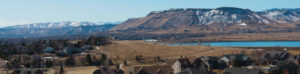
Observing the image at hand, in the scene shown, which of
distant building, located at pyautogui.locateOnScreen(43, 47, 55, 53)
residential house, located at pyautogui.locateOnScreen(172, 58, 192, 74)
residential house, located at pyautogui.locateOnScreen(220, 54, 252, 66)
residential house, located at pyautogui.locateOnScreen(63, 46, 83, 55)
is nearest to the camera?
residential house, located at pyautogui.locateOnScreen(172, 58, 192, 74)

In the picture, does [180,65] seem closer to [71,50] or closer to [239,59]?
[239,59]

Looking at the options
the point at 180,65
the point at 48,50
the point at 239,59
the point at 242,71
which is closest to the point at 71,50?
the point at 48,50

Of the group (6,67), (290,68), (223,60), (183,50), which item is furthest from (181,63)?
(183,50)

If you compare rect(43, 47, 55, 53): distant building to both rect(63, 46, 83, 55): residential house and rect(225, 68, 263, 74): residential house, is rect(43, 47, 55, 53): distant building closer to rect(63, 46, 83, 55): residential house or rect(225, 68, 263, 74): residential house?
rect(63, 46, 83, 55): residential house

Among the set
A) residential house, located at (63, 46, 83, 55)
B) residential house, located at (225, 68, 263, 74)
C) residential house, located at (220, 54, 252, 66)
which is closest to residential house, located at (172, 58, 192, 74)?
residential house, located at (225, 68, 263, 74)

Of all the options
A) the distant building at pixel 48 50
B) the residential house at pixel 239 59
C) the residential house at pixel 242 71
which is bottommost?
the residential house at pixel 239 59

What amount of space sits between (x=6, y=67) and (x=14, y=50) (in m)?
20.9

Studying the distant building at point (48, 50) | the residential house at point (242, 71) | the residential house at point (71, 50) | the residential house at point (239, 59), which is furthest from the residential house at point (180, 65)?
the distant building at point (48, 50)

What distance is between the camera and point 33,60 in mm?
62625

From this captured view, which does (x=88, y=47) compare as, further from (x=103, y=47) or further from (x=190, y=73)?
(x=190, y=73)

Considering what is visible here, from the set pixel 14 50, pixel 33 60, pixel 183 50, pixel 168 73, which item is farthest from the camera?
pixel 183 50

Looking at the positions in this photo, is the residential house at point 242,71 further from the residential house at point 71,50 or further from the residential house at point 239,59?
the residential house at point 71,50

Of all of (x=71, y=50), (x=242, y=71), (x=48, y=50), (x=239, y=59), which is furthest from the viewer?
(x=48, y=50)

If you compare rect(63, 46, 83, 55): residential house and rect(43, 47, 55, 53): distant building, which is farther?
rect(43, 47, 55, 53): distant building
